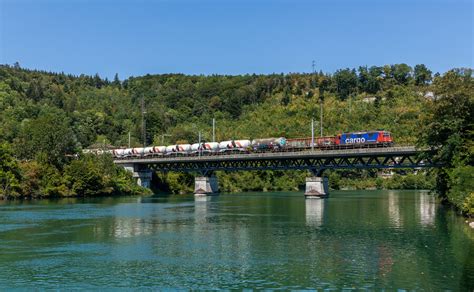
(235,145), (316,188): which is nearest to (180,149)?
(235,145)

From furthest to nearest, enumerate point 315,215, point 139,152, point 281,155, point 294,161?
point 139,152
point 294,161
point 281,155
point 315,215

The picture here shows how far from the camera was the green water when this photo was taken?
36031 mm

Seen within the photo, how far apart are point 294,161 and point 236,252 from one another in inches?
3680

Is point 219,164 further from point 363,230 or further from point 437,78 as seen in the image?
point 363,230

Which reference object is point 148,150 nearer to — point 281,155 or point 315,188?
point 281,155

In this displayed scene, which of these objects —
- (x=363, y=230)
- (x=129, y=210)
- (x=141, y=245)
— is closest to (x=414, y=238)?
(x=363, y=230)

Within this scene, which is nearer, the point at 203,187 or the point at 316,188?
the point at 316,188

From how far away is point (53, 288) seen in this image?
34.1m

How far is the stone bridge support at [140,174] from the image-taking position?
509 feet

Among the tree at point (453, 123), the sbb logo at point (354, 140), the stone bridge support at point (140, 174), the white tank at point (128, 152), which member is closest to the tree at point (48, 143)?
the stone bridge support at point (140, 174)

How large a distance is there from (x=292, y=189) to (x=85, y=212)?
107m

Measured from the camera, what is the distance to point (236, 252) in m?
46.8

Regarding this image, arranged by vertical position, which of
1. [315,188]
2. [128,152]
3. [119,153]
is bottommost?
[315,188]

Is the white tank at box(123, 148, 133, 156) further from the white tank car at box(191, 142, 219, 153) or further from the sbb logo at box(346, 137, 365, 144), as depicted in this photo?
the sbb logo at box(346, 137, 365, 144)
